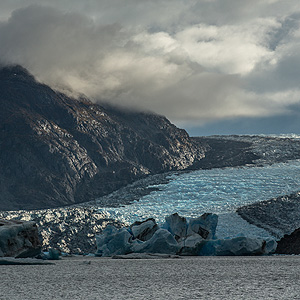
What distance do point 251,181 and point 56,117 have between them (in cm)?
10612

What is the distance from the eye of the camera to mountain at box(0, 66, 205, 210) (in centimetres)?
13238

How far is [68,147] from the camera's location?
144000 millimetres

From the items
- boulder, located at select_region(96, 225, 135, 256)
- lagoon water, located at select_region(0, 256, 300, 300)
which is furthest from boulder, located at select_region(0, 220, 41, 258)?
lagoon water, located at select_region(0, 256, 300, 300)

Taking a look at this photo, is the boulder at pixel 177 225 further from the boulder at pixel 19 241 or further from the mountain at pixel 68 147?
the mountain at pixel 68 147

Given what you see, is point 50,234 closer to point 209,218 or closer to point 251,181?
point 209,218

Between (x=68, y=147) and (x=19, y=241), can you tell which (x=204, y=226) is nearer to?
(x=19, y=241)

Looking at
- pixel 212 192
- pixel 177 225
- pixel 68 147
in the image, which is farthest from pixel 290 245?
pixel 68 147

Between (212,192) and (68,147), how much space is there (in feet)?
304

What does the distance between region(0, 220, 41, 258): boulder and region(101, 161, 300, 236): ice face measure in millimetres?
26003

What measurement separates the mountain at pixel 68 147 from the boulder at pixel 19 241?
9632 centimetres

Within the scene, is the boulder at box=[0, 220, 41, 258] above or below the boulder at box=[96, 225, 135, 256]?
above

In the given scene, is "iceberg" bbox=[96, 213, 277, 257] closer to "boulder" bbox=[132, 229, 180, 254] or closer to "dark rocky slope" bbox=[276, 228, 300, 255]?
"boulder" bbox=[132, 229, 180, 254]

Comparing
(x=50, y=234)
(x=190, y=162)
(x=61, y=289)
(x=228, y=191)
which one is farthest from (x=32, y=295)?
(x=190, y=162)

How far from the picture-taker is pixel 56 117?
15675 centimetres
